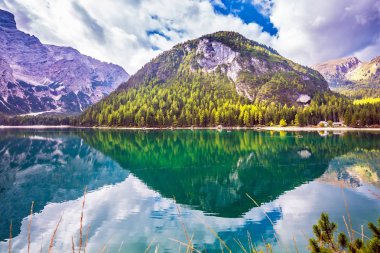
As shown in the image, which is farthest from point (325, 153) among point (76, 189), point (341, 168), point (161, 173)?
point (76, 189)

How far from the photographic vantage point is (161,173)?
42.4 m

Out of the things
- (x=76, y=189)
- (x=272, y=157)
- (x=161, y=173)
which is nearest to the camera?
(x=76, y=189)

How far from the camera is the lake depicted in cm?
1906

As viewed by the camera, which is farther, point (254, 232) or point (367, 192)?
point (367, 192)

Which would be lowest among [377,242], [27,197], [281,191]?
[27,197]

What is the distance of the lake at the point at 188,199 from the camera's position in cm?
1906

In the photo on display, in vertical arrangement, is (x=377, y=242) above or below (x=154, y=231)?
above

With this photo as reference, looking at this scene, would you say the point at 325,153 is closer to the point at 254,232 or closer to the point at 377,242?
the point at 254,232

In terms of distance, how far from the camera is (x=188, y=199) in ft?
94.1

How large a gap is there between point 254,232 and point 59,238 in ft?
46.5

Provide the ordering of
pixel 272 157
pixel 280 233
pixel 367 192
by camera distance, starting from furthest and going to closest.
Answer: pixel 272 157, pixel 367 192, pixel 280 233

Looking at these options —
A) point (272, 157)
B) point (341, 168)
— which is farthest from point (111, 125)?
point (341, 168)

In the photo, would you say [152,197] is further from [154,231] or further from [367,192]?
[367,192]

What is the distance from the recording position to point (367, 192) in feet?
96.9
